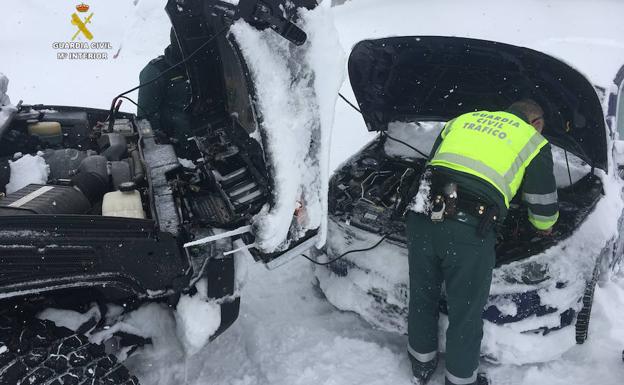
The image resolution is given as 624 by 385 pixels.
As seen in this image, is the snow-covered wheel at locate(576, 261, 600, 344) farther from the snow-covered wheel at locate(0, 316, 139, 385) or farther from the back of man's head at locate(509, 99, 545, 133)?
the snow-covered wheel at locate(0, 316, 139, 385)

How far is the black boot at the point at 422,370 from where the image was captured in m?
3.14

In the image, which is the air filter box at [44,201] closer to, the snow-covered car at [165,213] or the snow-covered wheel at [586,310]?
the snow-covered car at [165,213]

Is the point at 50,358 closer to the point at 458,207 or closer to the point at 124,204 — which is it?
the point at 124,204

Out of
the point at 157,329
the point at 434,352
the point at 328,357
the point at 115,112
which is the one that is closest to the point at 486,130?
the point at 434,352

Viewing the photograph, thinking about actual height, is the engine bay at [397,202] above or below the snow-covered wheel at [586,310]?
above

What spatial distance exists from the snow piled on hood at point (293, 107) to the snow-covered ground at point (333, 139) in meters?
1.02

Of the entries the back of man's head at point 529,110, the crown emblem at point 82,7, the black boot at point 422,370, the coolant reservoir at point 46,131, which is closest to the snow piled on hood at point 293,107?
the black boot at point 422,370

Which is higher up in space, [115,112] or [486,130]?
[486,130]

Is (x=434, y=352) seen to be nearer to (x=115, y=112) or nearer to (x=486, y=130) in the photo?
(x=486, y=130)

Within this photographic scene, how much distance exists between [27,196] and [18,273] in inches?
22.6

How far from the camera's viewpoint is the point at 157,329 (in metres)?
2.78

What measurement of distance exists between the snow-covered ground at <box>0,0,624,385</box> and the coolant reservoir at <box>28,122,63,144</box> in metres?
1.91

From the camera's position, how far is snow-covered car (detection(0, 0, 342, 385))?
216cm

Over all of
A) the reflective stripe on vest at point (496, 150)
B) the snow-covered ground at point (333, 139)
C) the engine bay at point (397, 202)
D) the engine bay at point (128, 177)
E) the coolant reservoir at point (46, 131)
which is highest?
the reflective stripe on vest at point (496, 150)
